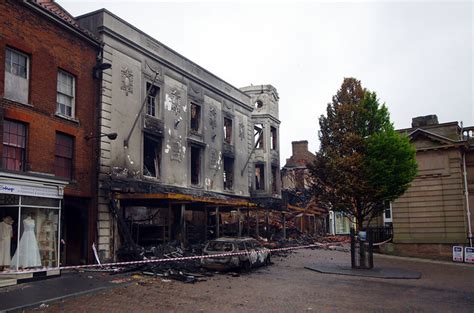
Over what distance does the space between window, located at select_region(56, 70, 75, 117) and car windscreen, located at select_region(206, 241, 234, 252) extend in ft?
26.2

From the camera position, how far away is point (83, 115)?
18062 millimetres

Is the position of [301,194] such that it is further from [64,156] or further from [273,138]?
[64,156]

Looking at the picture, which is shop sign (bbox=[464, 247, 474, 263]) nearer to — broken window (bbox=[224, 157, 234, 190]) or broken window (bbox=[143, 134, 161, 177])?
broken window (bbox=[224, 157, 234, 190])

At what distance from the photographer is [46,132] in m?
16.1

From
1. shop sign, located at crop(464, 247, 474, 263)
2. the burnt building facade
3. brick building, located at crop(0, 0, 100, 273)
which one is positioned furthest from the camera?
shop sign, located at crop(464, 247, 474, 263)

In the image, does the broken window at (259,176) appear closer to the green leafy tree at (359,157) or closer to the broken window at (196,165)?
the broken window at (196,165)

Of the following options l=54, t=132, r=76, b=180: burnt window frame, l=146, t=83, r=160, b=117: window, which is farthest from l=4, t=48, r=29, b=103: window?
l=146, t=83, r=160, b=117: window

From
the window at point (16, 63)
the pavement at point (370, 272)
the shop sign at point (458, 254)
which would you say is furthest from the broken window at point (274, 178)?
the window at point (16, 63)

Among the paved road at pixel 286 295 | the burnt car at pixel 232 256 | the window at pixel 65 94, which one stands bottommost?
the paved road at pixel 286 295

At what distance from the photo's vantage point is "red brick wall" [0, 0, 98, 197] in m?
15.1

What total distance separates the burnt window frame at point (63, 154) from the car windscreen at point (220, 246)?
6339 mm

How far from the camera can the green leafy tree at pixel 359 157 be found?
19.4 m

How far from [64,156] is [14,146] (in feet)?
7.62

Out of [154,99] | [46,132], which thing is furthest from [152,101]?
[46,132]
